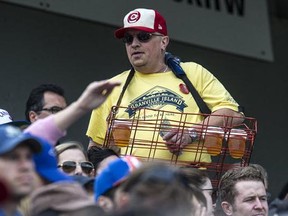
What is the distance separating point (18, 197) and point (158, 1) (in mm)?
6253

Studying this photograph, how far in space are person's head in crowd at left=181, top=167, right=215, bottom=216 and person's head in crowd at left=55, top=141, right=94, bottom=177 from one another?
0.59 meters

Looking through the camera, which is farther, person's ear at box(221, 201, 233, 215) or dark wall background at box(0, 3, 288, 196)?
dark wall background at box(0, 3, 288, 196)

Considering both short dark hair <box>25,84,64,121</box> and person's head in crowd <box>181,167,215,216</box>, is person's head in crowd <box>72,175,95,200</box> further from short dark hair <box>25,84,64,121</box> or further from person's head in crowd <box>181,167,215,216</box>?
short dark hair <box>25,84,64,121</box>

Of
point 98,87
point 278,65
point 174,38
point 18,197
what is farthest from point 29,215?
point 278,65

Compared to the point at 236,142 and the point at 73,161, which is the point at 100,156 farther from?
the point at 236,142

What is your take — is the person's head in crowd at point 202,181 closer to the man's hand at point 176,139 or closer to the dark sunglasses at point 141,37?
the man's hand at point 176,139

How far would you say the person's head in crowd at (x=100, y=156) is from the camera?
283 inches

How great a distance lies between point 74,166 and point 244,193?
1160mm

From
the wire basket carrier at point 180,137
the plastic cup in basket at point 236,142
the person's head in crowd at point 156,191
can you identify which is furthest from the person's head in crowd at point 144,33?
the person's head in crowd at point 156,191

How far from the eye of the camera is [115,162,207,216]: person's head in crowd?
4516 millimetres

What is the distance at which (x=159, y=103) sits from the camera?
755 cm

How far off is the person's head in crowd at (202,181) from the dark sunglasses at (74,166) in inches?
22.8

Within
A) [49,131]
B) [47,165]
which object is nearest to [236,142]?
[49,131]

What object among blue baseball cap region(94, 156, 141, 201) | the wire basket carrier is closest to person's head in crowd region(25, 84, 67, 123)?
the wire basket carrier
